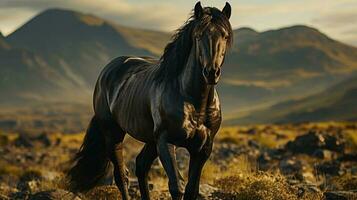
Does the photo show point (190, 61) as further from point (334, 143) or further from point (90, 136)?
point (334, 143)

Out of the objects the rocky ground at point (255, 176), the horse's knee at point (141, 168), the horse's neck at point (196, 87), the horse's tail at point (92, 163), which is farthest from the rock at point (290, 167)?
the horse's neck at point (196, 87)

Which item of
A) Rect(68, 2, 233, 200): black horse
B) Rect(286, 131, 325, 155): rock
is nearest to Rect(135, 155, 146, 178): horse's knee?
Rect(68, 2, 233, 200): black horse

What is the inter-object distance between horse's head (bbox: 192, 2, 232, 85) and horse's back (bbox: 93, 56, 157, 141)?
129 cm

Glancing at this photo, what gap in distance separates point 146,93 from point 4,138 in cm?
3957

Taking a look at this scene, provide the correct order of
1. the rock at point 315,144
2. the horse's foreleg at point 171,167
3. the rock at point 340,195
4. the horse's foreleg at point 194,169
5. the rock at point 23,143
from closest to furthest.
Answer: the horse's foreleg at point 171,167 → the horse's foreleg at point 194,169 → the rock at point 340,195 → the rock at point 315,144 → the rock at point 23,143

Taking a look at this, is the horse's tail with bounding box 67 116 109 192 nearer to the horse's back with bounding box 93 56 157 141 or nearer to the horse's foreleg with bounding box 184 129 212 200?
the horse's back with bounding box 93 56 157 141

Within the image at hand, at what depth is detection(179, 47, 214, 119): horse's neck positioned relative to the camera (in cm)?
719

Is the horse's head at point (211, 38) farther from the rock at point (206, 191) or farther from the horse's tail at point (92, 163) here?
the horse's tail at point (92, 163)

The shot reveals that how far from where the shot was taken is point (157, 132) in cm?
747

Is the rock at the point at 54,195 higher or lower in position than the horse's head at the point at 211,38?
lower

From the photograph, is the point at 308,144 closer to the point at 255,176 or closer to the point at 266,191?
the point at 255,176

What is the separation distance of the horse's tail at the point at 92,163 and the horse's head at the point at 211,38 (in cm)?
376

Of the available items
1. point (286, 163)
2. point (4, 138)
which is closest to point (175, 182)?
point (286, 163)

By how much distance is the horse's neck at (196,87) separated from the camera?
719cm
